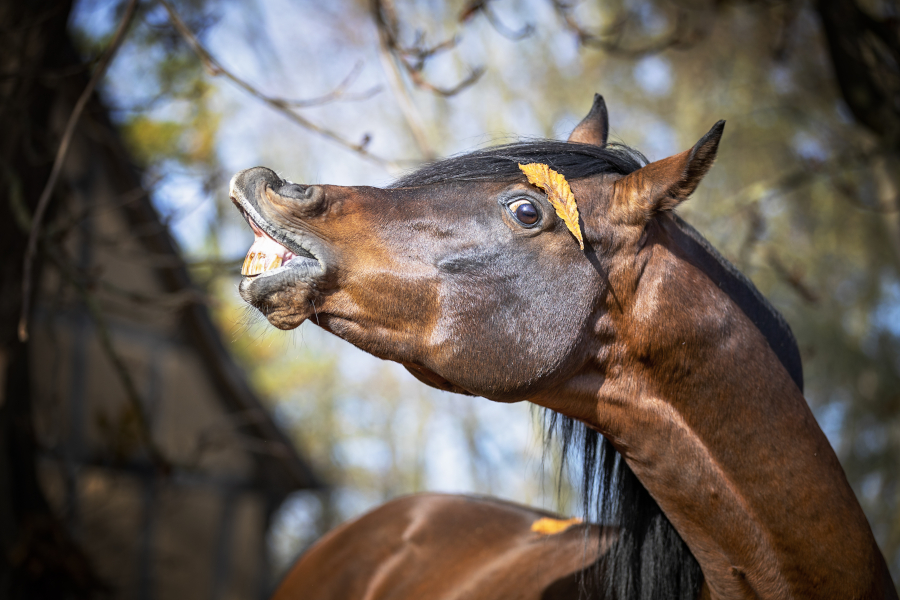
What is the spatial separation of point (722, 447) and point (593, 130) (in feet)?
3.55

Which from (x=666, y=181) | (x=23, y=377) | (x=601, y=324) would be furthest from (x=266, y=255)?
(x=23, y=377)

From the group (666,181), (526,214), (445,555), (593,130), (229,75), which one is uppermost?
(229,75)

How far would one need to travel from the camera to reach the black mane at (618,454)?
1.93 m

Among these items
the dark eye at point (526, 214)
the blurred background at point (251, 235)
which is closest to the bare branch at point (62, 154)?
the blurred background at point (251, 235)

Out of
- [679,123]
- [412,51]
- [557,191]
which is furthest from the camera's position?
[679,123]

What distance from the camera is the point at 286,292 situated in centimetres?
169

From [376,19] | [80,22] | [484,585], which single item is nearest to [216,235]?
[80,22]

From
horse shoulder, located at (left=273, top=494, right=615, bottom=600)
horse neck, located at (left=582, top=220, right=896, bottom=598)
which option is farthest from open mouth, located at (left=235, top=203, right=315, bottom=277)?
horse shoulder, located at (left=273, top=494, right=615, bottom=600)

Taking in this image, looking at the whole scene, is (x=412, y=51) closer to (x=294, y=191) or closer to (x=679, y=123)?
(x=294, y=191)

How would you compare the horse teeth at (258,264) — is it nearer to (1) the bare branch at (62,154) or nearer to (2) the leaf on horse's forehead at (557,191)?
(2) the leaf on horse's forehead at (557,191)

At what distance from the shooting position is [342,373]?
19.0 metres

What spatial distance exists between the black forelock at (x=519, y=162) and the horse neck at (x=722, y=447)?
23 cm

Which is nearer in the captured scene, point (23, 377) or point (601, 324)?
point (601, 324)

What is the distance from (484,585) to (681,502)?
44.6 inches
